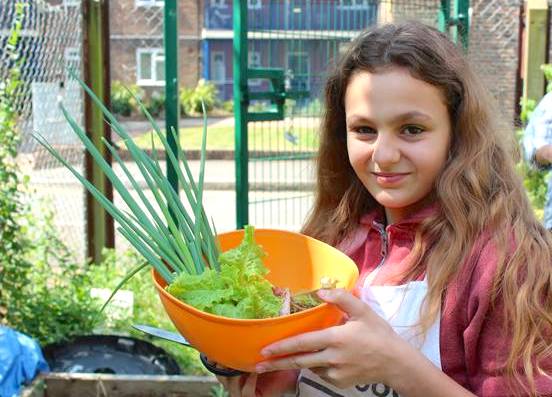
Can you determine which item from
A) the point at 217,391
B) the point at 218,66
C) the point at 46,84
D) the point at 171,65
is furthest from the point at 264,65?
the point at 218,66

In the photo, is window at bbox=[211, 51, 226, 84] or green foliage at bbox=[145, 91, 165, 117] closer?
green foliage at bbox=[145, 91, 165, 117]

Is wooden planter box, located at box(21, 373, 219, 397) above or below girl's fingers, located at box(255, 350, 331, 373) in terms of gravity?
below

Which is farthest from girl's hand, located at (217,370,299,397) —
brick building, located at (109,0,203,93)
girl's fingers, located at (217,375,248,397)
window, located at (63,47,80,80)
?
brick building, located at (109,0,203,93)

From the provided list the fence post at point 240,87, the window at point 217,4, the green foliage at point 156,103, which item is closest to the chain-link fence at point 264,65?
the fence post at point 240,87

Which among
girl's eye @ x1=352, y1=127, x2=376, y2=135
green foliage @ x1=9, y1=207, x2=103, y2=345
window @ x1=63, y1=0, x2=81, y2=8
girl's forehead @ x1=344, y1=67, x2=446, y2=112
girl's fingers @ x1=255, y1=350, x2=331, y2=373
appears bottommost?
green foliage @ x1=9, y1=207, x2=103, y2=345

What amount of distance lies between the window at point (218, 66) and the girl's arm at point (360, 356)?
25009mm

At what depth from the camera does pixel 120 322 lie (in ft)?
13.7

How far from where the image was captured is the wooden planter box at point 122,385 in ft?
11.2

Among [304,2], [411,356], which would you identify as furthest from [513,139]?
[304,2]

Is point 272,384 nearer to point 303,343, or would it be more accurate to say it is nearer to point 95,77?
point 303,343

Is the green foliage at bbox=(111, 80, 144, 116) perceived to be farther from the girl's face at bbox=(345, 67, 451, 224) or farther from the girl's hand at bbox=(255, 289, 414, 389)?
the girl's hand at bbox=(255, 289, 414, 389)

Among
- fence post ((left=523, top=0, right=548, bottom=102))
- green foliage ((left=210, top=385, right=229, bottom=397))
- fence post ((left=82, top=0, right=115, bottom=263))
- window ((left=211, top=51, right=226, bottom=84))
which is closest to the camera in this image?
green foliage ((left=210, top=385, right=229, bottom=397))

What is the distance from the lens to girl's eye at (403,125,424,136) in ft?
5.06

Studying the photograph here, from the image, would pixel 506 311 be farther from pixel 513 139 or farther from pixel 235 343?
pixel 513 139
